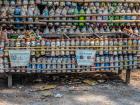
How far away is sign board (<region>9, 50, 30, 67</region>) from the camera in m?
12.7

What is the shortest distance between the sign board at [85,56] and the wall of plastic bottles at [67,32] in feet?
0.37

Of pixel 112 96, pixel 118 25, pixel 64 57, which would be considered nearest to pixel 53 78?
pixel 64 57

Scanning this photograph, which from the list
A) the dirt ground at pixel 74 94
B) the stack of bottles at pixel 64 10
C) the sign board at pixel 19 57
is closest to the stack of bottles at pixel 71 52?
the sign board at pixel 19 57

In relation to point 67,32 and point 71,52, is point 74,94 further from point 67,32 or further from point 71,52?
point 67,32

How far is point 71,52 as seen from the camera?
1304 cm

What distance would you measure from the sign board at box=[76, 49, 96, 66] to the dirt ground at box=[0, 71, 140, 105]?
74 centimetres

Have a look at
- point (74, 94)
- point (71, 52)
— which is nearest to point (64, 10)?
point (71, 52)

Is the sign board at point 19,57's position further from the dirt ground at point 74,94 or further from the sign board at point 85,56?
the sign board at point 85,56

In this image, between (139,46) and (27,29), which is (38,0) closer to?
(27,29)

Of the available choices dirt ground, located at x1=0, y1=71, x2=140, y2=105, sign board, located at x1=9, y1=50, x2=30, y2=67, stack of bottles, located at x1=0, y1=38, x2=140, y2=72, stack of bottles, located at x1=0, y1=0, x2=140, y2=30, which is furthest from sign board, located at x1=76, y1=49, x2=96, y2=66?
stack of bottles, located at x1=0, y1=0, x2=140, y2=30

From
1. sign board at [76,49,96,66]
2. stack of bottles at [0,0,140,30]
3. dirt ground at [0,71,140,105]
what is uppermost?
stack of bottles at [0,0,140,30]

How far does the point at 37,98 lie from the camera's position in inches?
481

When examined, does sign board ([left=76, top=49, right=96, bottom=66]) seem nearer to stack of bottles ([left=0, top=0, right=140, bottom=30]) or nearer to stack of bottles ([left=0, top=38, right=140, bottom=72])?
stack of bottles ([left=0, top=38, right=140, bottom=72])

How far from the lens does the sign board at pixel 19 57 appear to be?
500 inches
